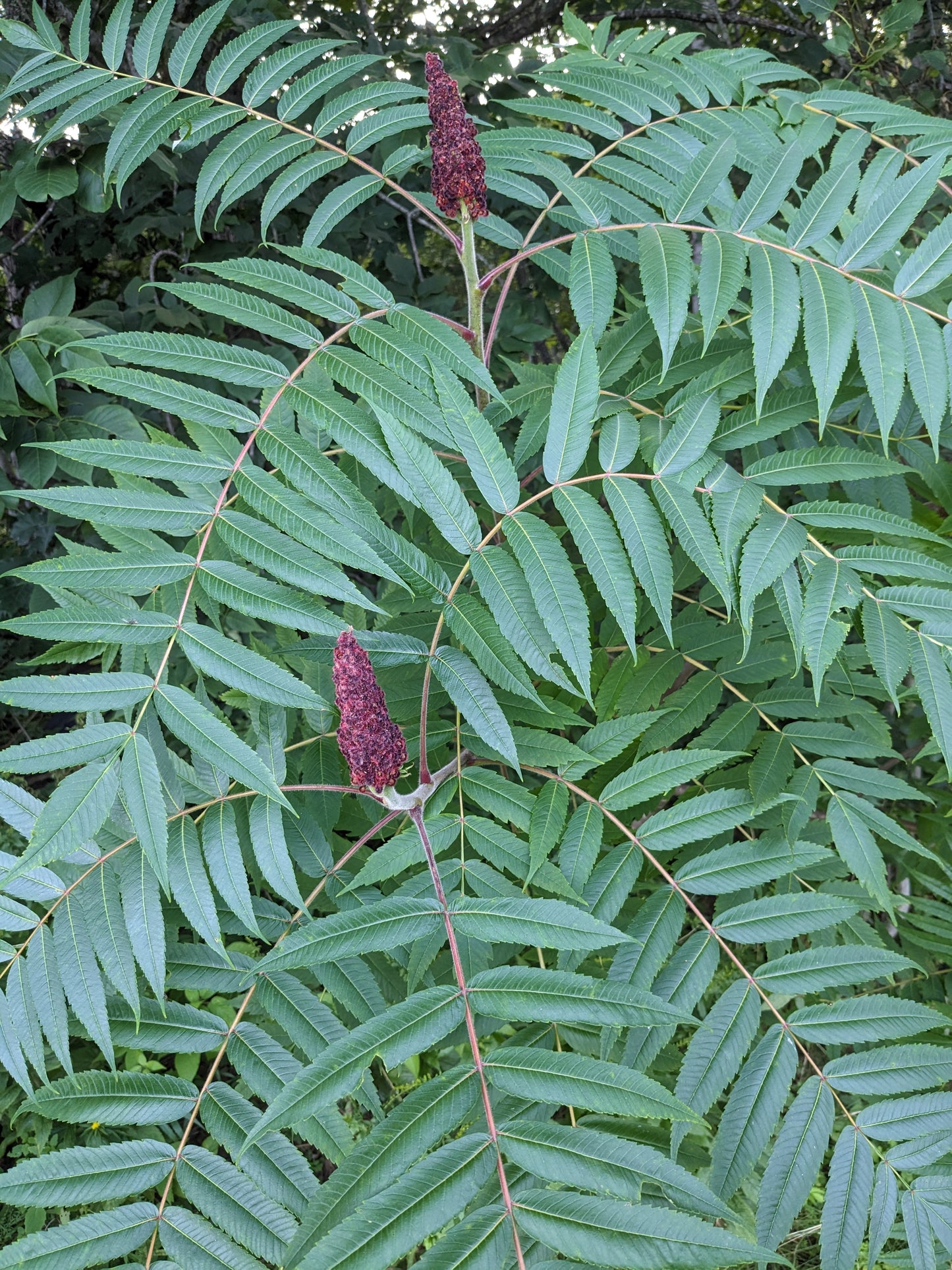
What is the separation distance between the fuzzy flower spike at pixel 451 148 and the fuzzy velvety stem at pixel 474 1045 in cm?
100

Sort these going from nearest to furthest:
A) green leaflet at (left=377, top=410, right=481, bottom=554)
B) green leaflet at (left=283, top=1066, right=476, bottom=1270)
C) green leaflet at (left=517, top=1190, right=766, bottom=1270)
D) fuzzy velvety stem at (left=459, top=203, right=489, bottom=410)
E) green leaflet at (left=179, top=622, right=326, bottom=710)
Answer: green leaflet at (left=517, top=1190, right=766, bottom=1270)
green leaflet at (left=283, top=1066, right=476, bottom=1270)
green leaflet at (left=179, top=622, right=326, bottom=710)
green leaflet at (left=377, top=410, right=481, bottom=554)
fuzzy velvety stem at (left=459, top=203, right=489, bottom=410)

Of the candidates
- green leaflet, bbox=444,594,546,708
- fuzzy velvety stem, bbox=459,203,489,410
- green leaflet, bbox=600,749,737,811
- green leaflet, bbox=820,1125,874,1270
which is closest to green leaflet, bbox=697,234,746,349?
fuzzy velvety stem, bbox=459,203,489,410

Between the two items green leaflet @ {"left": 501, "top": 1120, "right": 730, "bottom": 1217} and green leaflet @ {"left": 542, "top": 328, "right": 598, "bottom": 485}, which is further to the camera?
green leaflet @ {"left": 542, "top": 328, "right": 598, "bottom": 485}

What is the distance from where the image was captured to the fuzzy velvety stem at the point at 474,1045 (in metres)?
0.92

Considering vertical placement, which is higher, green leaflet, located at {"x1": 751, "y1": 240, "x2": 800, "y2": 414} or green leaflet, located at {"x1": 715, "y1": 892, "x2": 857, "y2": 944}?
green leaflet, located at {"x1": 751, "y1": 240, "x2": 800, "y2": 414}

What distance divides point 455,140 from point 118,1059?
379 cm

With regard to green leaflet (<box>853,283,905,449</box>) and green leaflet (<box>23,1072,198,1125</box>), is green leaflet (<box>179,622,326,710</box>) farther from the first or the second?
green leaflet (<box>853,283,905,449</box>)

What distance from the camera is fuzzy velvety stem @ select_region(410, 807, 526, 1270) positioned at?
3.01 feet

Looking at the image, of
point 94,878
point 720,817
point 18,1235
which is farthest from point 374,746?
point 18,1235

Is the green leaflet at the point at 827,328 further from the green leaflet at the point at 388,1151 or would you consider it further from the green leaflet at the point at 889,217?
the green leaflet at the point at 388,1151

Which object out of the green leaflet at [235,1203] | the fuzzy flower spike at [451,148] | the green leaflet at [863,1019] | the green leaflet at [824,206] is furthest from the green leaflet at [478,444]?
the green leaflet at [235,1203]

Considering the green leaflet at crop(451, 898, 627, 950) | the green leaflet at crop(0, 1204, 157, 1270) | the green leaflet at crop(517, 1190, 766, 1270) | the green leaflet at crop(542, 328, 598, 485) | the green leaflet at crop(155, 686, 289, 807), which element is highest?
the green leaflet at crop(542, 328, 598, 485)

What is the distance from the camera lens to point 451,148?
1.47 m

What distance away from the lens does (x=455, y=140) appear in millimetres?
1476
